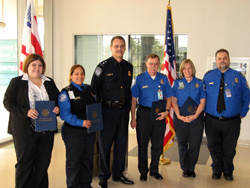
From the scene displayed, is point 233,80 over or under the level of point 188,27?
under

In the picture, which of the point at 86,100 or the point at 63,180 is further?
the point at 63,180

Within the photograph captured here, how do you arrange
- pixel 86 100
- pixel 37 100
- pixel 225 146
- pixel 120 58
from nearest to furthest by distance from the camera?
1. pixel 37 100
2. pixel 86 100
3. pixel 120 58
4. pixel 225 146

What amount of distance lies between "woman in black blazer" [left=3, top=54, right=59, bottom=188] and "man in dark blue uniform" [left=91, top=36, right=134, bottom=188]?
25.7 inches

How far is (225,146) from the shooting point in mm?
3326

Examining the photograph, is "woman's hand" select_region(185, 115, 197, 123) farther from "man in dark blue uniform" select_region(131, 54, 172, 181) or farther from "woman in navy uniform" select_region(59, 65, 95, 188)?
"woman in navy uniform" select_region(59, 65, 95, 188)

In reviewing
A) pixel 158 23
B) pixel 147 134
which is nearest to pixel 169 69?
pixel 147 134

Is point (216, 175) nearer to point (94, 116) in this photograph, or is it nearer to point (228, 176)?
point (228, 176)

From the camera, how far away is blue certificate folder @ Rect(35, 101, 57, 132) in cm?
235

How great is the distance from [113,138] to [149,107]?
575 millimetres

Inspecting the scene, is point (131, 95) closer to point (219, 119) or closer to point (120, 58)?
point (120, 58)

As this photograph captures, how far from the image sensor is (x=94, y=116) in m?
2.68

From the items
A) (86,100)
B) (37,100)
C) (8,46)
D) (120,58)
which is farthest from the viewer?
(8,46)

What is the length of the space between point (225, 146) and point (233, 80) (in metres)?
0.84

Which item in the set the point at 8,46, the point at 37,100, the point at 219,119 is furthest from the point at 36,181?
the point at 8,46
